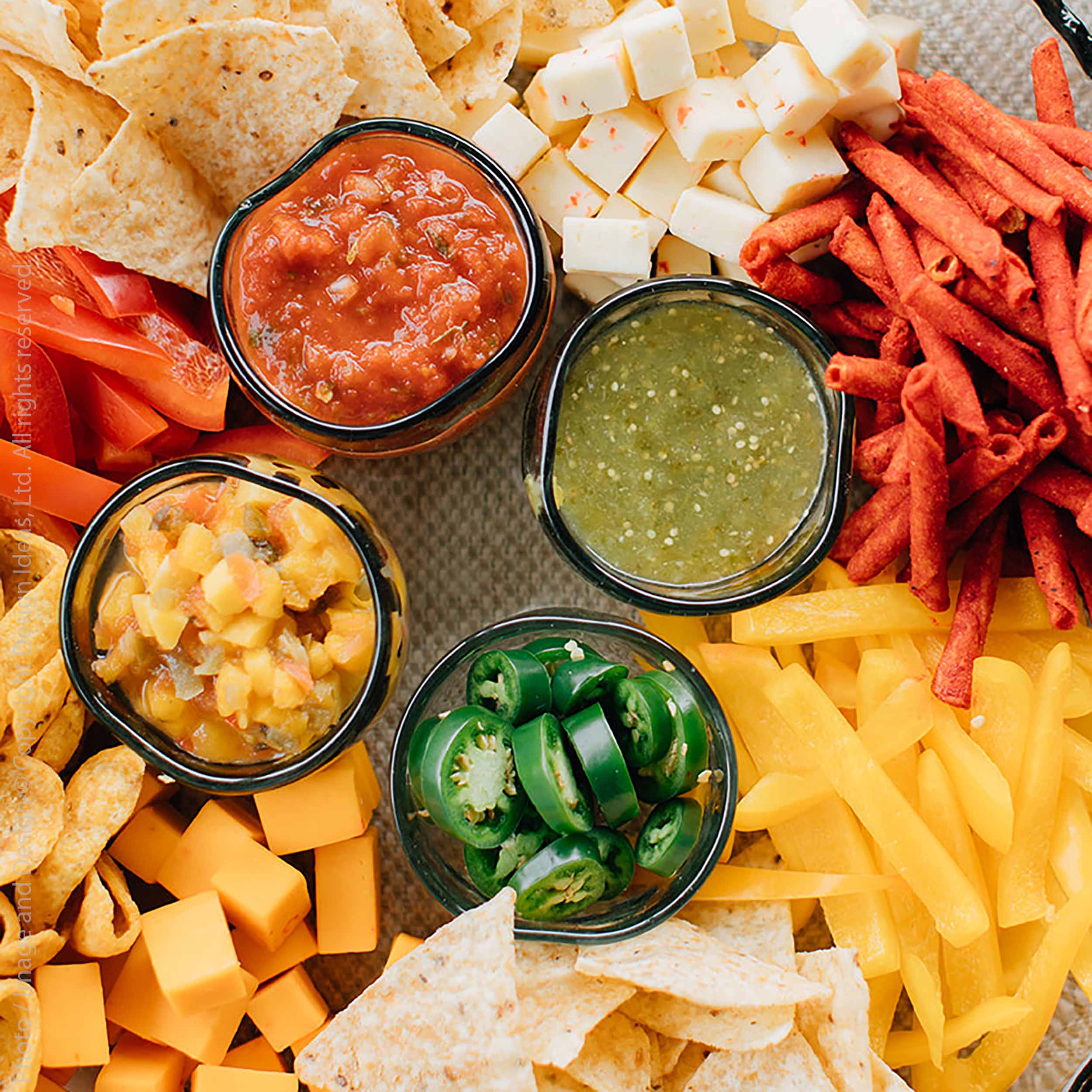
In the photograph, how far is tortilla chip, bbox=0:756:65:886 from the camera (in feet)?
5.50

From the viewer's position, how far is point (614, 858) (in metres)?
1.71

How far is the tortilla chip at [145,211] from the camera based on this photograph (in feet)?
5.41

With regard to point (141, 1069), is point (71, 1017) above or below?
above

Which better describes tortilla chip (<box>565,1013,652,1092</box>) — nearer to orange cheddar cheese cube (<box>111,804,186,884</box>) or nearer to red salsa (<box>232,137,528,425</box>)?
orange cheddar cheese cube (<box>111,804,186,884</box>)

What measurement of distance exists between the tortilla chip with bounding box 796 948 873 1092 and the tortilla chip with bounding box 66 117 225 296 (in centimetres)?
145

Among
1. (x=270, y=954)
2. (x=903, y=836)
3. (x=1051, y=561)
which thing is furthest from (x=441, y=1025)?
(x=1051, y=561)

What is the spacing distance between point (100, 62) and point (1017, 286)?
1.33m

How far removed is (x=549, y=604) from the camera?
6.76 ft

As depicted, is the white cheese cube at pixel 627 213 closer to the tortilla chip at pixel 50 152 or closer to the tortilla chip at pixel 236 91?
the tortilla chip at pixel 236 91

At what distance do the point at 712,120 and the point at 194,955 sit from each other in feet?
4.98

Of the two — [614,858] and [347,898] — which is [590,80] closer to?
[614,858]

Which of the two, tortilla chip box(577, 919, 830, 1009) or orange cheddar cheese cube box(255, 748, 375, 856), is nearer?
tortilla chip box(577, 919, 830, 1009)

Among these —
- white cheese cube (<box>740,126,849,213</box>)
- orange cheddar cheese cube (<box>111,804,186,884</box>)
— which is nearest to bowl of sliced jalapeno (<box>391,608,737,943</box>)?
orange cheddar cheese cube (<box>111,804,186,884</box>)

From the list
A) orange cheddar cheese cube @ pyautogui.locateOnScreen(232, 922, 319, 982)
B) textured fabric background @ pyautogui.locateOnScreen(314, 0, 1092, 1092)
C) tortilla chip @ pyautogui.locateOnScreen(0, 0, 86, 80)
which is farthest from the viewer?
textured fabric background @ pyautogui.locateOnScreen(314, 0, 1092, 1092)
